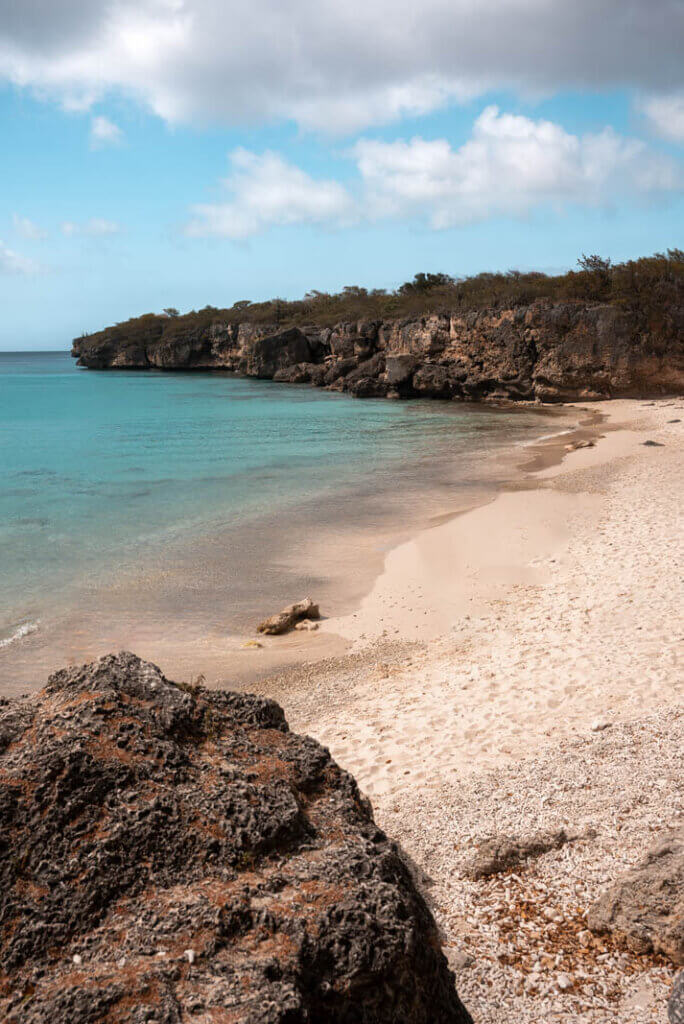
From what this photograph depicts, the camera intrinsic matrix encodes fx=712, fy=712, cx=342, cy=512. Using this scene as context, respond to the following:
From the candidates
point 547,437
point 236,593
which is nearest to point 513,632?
point 236,593

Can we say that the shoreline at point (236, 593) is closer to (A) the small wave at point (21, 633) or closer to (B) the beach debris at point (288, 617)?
(A) the small wave at point (21, 633)

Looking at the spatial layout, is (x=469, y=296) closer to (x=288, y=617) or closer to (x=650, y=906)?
(x=288, y=617)

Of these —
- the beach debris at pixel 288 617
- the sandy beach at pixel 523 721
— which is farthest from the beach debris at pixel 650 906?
the beach debris at pixel 288 617

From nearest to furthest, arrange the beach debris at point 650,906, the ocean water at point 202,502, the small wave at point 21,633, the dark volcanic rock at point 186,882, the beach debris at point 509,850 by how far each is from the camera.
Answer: the dark volcanic rock at point 186,882
the beach debris at point 650,906
the beach debris at point 509,850
the small wave at point 21,633
the ocean water at point 202,502

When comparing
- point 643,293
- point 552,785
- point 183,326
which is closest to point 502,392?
point 643,293

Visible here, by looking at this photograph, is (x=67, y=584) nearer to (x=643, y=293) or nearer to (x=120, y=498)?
(x=120, y=498)

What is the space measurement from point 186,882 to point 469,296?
49.2 m

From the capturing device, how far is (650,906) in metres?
3.62

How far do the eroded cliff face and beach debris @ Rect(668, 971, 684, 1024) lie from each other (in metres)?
37.9

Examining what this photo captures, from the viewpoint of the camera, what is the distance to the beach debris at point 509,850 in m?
4.33

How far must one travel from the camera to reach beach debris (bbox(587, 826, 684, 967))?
3.53m

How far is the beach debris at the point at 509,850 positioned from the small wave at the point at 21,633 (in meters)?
7.92

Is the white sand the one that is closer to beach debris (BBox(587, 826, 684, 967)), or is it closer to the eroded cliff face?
beach debris (BBox(587, 826, 684, 967))

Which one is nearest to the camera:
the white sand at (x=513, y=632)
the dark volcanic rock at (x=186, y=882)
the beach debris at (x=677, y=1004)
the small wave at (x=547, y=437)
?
the dark volcanic rock at (x=186, y=882)
